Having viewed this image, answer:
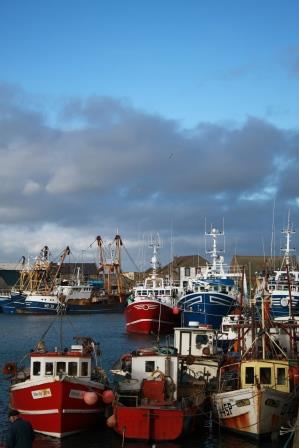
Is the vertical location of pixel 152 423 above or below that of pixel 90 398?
below

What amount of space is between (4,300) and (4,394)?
371 ft

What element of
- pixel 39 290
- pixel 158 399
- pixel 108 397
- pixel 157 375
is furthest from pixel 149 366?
pixel 39 290

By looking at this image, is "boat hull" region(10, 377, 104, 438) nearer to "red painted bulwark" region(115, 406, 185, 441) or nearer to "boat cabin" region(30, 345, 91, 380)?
"boat cabin" region(30, 345, 91, 380)

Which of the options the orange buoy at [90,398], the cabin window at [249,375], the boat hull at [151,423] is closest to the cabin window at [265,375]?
the cabin window at [249,375]

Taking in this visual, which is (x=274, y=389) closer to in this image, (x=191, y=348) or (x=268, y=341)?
(x=268, y=341)

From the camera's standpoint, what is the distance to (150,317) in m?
77.1

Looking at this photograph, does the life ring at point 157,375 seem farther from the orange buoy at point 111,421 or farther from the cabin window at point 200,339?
the cabin window at point 200,339

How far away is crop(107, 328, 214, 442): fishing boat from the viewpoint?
987 inches

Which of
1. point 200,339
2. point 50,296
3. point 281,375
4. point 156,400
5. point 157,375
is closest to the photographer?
point 156,400

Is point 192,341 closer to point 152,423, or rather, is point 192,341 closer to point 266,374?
point 266,374

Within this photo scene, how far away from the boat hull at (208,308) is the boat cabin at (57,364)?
47.4 meters

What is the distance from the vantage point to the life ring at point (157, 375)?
27558mm

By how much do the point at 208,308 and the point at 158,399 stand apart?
48.8 m

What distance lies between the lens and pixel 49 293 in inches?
5625
